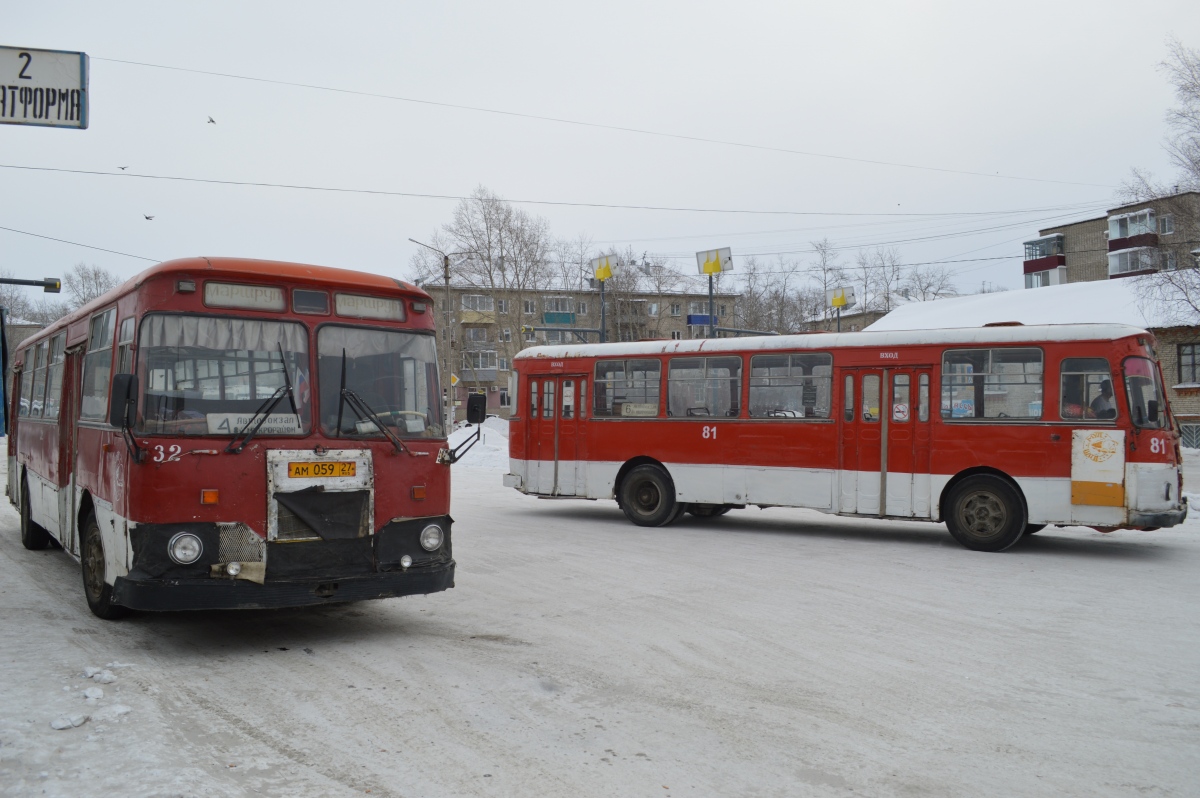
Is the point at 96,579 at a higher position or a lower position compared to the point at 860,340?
lower

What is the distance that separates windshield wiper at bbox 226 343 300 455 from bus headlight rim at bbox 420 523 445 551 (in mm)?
1316

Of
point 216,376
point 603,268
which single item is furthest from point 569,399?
point 603,268

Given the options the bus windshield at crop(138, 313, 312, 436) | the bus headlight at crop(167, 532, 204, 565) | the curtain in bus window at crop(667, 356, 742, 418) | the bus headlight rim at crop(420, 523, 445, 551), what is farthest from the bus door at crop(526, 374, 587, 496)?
the bus headlight at crop(167, 532, 204, 565)

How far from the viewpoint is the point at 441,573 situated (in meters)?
7.89

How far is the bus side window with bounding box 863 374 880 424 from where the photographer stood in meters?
14.5

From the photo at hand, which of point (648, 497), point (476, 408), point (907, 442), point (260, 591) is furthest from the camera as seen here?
→ point (648, 497)

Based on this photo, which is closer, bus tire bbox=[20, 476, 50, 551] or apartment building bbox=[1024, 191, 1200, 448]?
bus tire bbox=[20, 476, 50, 551]

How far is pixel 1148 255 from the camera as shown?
131 feet

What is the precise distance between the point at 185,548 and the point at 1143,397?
1134cm

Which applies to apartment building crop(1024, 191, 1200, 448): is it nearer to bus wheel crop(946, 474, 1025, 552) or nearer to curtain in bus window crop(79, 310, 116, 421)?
bus wheel crop(946, 474, 1025, 552)

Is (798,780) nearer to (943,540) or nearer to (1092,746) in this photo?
(1092,746)

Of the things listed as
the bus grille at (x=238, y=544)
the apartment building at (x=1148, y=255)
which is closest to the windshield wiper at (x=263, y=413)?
the bus grille at (x=238, y=544)

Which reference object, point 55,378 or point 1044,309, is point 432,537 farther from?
point 1044,309

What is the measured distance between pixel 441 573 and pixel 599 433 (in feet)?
31.0
